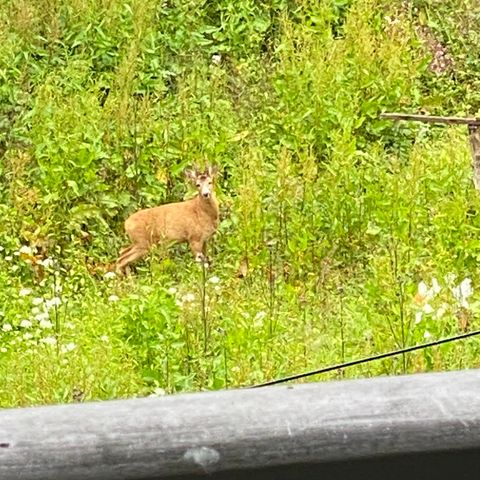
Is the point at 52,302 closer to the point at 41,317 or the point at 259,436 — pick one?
the point at 41,317

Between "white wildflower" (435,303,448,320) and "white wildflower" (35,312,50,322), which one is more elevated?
"white wildflower" (35,312,50,322)

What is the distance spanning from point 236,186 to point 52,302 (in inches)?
93.1

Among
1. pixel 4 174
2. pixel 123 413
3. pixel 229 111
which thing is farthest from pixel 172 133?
pixel 123 413

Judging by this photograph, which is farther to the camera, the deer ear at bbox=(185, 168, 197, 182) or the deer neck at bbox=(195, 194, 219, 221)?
the deer ear at bbox=(185, 168, 197, 182)

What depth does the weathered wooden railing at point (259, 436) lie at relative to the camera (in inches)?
49.1

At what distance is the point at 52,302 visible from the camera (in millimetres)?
6898

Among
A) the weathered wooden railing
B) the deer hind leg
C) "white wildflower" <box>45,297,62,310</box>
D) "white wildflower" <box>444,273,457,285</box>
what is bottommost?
the weathered wooden railing

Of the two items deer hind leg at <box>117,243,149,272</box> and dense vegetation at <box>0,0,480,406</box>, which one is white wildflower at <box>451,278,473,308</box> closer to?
dense vegetation at <box>0,0,480,406</box>

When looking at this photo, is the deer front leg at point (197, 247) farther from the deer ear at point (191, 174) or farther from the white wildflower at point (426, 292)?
the white wildflower at point (426, 292)

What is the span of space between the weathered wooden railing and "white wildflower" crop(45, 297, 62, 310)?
555cm

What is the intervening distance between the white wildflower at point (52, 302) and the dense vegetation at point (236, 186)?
Result: 2cm

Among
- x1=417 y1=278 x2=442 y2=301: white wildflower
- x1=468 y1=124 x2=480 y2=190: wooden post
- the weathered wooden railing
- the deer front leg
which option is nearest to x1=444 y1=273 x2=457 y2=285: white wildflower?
x1=417 y1=278 x2=442 y2=301: white wildflower

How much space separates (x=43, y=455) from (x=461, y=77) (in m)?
10.2

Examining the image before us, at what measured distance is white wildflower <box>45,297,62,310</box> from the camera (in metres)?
6.82
